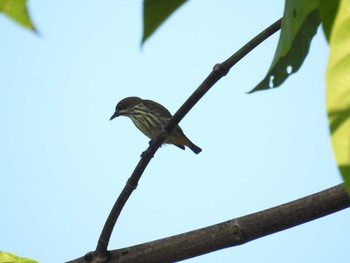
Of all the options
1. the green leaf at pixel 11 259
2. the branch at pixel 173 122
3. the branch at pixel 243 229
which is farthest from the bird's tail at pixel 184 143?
the green leaf at pixel 11 259

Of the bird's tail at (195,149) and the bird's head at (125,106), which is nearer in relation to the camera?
the bird's tail at (195,149)

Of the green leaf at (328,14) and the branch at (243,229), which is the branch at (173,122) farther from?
the green leaf at (328,14)

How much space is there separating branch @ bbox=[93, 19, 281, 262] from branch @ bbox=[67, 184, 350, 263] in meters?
0.30

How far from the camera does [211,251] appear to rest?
192 centimetres

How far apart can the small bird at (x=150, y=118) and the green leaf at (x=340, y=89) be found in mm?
8850

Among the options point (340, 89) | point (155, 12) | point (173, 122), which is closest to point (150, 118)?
point (173, 122)

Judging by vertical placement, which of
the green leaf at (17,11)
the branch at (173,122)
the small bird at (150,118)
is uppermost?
the small bird at (150,118)

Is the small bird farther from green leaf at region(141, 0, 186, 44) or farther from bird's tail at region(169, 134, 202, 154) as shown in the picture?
green leaf at region(141, 0, 186, 44)

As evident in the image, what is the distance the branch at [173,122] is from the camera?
70.3 inches

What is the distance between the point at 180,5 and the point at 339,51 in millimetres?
267

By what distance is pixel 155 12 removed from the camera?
2.33 ft

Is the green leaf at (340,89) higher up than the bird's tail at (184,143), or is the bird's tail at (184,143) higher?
the bird's tail at (184,143)

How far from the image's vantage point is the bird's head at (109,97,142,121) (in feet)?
35.1

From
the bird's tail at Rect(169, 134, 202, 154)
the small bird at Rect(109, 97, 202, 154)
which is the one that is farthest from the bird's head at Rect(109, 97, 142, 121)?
the bird's tail at Rect(169, 134, 202, 154)
